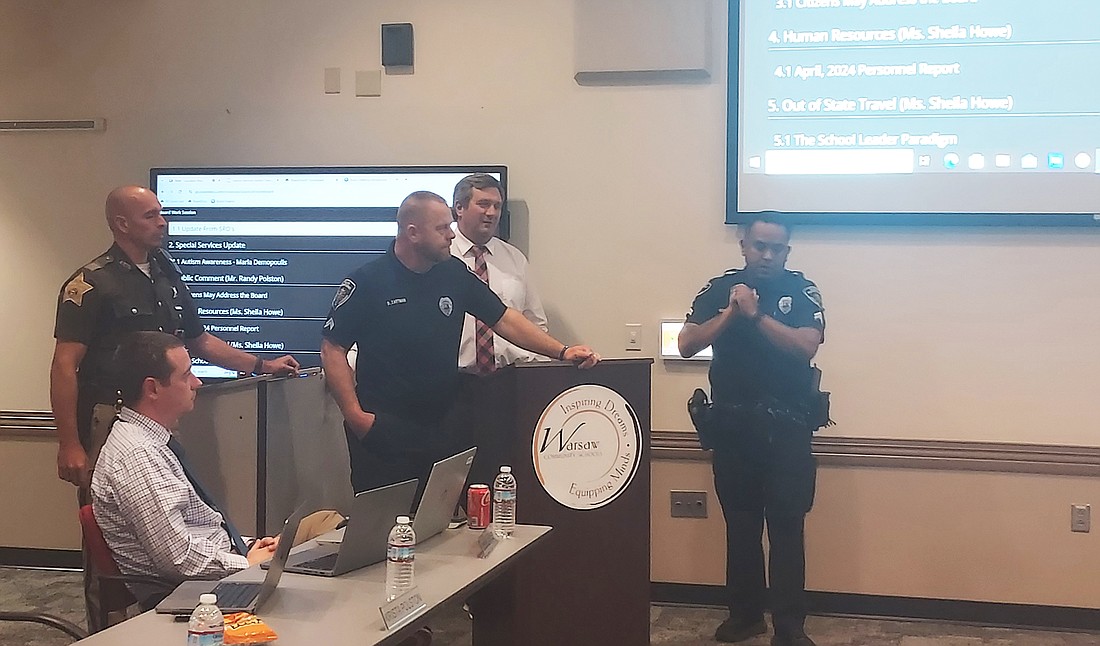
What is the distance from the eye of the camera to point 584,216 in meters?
4.07

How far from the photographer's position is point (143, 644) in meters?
1.69

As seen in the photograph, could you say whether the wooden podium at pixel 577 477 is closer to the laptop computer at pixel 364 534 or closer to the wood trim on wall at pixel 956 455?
the laptop computer at pixel 364 534

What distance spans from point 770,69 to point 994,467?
1.72 meters

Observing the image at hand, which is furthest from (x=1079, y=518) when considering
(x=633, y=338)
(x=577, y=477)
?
(x=577, y=477)

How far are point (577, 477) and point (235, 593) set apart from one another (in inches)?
45.5

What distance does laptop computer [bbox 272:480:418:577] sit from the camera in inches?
79.7

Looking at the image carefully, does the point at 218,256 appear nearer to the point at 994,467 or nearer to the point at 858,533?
the point at 858,533

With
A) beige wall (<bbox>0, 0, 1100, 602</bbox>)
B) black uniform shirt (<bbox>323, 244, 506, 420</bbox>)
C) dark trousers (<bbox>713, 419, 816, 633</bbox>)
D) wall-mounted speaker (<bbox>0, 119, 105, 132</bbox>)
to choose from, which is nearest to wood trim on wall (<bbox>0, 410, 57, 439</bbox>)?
beige wall (<bbox>0, 0, 1100, 602</bbox>)

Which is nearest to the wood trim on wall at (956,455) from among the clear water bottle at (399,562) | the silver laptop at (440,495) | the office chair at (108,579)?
the silver laptop at (440,495)

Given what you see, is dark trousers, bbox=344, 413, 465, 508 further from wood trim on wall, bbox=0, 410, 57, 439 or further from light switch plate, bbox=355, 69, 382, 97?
wood trim on wall, bbox=0, 410, 57, 439

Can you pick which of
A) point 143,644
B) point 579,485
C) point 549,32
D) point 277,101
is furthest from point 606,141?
point 143,644

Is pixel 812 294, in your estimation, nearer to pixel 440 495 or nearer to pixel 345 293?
pixel 345 293

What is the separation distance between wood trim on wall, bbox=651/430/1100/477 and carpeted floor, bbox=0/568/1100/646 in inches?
23.2

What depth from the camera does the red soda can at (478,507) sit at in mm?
2533
